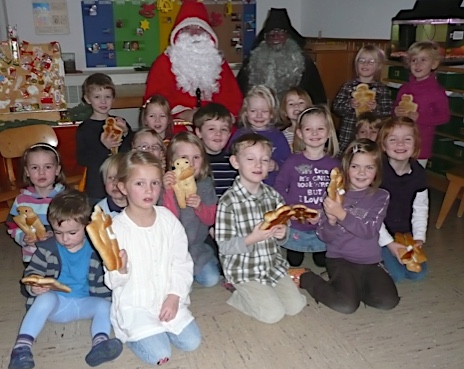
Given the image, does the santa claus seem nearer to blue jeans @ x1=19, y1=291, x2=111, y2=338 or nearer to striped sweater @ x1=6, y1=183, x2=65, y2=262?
striped sweater @ x1=6, y1=183, x2=65, y2=262

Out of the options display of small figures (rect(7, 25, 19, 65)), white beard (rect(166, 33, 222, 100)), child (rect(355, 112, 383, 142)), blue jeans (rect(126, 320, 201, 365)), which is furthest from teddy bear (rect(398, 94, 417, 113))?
display of small figures (rect(7, 25, 19, 65))

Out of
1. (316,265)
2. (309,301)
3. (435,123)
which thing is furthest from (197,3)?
(309,301)

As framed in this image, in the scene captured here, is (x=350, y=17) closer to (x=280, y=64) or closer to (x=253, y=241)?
(x=280, y=64)

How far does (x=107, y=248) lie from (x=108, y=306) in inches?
21.8

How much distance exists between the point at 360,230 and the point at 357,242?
0.18 meters

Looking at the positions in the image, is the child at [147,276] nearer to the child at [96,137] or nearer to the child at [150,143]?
the child at [150,143]

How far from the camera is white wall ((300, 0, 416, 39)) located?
5312mm

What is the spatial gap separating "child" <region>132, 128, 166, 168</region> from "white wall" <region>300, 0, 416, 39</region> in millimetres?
3382

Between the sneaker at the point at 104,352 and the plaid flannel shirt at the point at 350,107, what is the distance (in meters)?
2.43

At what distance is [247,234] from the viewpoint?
2.58 meters

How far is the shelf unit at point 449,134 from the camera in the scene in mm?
4309

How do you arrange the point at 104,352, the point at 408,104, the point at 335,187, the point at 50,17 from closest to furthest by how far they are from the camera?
the point at 104,352, the point at 335,187, the point at 408,104, the point at 50,17

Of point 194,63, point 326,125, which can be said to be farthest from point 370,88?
point 194,63

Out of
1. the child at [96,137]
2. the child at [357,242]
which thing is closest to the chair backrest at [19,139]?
the child at [96,137]
